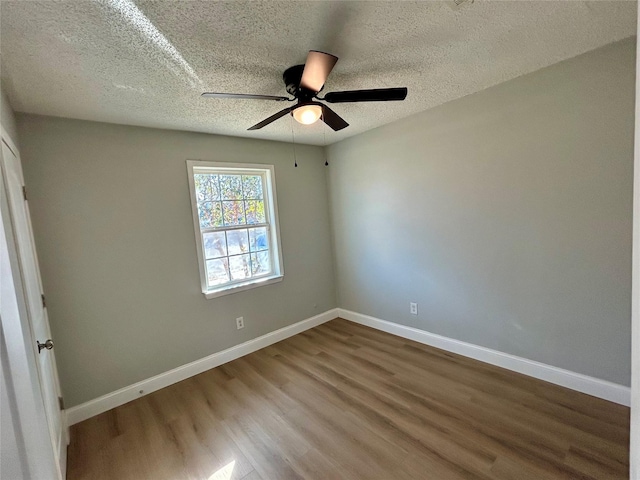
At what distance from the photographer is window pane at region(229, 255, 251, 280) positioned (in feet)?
10.5

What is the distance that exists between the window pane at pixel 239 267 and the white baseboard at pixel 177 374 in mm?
746

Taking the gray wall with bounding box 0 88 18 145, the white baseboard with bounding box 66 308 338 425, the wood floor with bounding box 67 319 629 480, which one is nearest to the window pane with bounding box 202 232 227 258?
the white baseboard with bounding box 66 308 338 425

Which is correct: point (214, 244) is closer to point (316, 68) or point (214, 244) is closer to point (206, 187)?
point (206, 187)

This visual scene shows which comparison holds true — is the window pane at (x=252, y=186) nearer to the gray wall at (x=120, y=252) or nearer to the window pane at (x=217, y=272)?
the gray wall at (x=120, y=252)

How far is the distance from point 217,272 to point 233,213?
68 cm

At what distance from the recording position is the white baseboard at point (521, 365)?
6.55 ft

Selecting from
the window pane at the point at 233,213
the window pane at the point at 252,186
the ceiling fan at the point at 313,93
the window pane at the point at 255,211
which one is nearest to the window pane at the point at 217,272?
the window pane at the point at 233,213

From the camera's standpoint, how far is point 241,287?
123 inches

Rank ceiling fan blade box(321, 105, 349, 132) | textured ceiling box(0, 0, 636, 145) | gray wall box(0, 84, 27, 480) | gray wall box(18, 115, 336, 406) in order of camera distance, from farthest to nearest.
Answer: gray wall box(18, 115, 336, 406) < ceiling fan blade box(321, 105, 349, 132) < textured ceiling box(0, 0, 636, 145) < gray wall box(0, 84, 27, 480)

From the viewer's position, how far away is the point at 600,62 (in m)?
1.85

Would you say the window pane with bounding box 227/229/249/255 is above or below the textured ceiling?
below

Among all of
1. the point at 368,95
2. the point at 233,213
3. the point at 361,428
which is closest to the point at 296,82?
the point at 368,95

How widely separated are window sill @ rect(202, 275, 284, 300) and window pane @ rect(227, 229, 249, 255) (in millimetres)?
383

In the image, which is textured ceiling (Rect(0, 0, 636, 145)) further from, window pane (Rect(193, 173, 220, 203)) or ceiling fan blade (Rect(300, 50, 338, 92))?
Result: window pane (Rect(193, 173, 220, 203))
